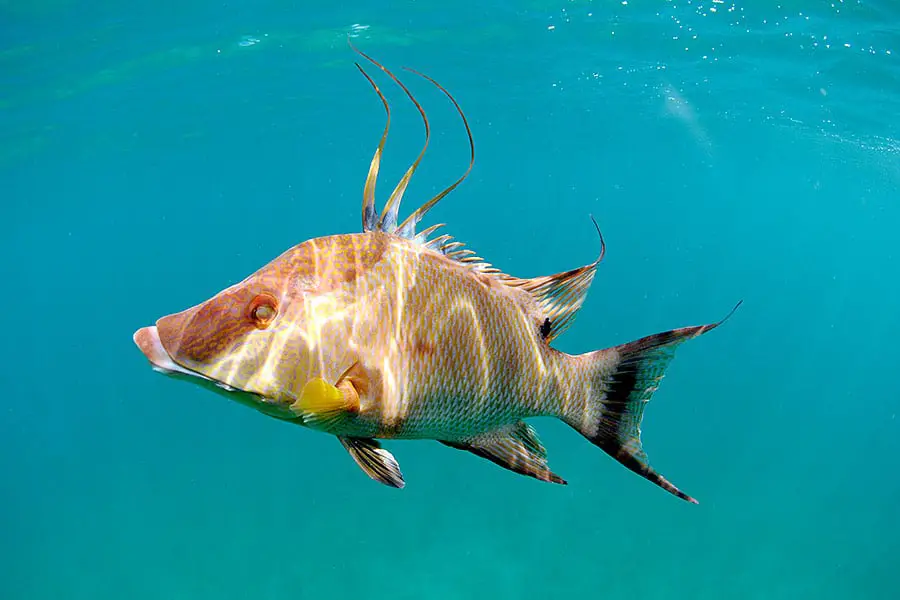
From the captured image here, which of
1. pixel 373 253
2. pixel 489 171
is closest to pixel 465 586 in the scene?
pixel 373 253

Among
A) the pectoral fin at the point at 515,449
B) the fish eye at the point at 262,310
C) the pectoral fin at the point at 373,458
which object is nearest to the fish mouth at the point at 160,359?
the fish eye at the point at 262,310

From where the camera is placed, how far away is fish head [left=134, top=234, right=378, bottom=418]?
5.22 ft

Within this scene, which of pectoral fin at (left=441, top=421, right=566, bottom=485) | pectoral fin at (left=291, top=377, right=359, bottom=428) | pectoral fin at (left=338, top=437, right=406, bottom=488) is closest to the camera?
pectoral fin at (left=291, top=377, right=359, bottom=428)

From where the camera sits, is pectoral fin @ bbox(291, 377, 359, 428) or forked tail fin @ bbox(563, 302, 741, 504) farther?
forked tail fin @ bbox(563, 302, 741, 504)

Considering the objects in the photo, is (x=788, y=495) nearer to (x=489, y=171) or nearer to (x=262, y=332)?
(x=262, y=332)

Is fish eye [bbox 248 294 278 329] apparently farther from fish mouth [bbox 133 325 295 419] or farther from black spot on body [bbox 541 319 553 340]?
black spot on body [bbox 541 319 553 340]

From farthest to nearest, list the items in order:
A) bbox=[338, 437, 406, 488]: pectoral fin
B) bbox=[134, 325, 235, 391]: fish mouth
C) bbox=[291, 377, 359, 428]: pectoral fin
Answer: bbox=[338, 437, 406, 488]: pectoral fin
bbox=[134, 325, 235, 391]: fish mouth
bbox=[291, 377, 359, 428]: pectoral fin

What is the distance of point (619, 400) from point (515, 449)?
15.6 inches

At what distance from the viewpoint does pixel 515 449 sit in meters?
2.06

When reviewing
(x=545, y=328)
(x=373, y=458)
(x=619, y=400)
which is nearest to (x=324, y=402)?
(x=373, y=458)

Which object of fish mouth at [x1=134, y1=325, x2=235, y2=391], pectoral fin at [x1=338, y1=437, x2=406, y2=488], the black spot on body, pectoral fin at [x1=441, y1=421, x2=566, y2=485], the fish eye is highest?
the fish eye

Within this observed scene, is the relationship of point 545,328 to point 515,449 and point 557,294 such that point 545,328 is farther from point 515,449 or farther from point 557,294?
point 515,449

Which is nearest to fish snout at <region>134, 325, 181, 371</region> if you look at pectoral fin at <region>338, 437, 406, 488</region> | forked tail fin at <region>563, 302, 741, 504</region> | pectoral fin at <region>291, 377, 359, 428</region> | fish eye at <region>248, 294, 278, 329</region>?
fish eye at <region>248, 294, 278, 329</region>

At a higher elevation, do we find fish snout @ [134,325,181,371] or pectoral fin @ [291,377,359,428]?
fish snout @ [134,325,181,371]
